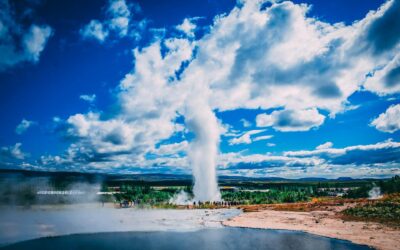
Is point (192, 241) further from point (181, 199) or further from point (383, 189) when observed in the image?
point (383, 189)

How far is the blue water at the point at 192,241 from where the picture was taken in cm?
2819

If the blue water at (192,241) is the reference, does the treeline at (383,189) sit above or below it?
below

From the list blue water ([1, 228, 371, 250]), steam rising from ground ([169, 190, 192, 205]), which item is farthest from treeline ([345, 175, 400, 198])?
blue water ([1, 228, 371, 250])

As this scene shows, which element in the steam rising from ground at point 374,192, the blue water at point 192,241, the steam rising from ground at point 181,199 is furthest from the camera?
the steam rising from ground at point 374,192

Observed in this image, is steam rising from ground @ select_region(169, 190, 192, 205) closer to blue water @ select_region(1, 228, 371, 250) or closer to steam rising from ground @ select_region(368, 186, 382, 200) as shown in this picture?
blue water @ select_region(1, 228, 371, 250)

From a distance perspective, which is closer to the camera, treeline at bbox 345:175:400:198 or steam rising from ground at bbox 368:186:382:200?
steam rising from ground at bbox 368:186:382:200

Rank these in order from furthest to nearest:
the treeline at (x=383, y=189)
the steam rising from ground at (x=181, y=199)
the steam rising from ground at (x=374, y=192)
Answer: the treeline at (x=383, y=189)
the steam rising from ground at (x=374, y=192)
the steam rising from ground at (x=181, y=199)

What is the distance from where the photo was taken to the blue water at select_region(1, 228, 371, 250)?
28.2m

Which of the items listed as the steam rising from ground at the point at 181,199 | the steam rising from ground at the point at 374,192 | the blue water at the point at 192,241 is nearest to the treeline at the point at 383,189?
the steam rising from ground at the point at 374,192

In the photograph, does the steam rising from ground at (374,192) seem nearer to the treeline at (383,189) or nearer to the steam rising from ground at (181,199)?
the treeline at (383,189)

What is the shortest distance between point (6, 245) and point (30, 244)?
5.69 ft

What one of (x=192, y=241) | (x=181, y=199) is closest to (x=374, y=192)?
(x=181, y=199)

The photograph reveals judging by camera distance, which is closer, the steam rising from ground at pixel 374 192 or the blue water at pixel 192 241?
the blue water at pixel 192 241

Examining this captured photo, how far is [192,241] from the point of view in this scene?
30.6 metres
